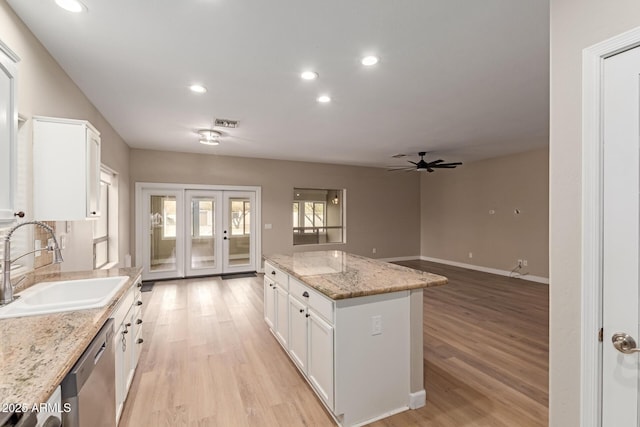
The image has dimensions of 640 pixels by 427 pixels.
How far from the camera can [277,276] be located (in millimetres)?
3021

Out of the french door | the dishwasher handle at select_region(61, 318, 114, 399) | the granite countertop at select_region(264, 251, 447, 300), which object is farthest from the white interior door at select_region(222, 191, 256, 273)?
the dishwasher handle at select_region(61, 318, 114, 399)

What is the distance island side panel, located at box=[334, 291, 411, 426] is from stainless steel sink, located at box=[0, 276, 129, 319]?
56.4 inches

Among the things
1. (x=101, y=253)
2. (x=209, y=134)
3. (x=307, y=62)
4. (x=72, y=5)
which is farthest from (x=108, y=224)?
(x=307, y=62)

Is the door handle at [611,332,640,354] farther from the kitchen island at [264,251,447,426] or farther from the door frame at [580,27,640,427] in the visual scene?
the kitchen island at [264,251,447,426]

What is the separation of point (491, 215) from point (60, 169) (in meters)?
7.42

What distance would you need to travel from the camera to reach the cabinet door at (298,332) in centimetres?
237

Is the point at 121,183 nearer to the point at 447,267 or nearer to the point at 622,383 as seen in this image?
the point at 622,383

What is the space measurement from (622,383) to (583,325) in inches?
8.1

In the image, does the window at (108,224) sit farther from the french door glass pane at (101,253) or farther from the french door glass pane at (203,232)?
the french door glass pane at (203,232)

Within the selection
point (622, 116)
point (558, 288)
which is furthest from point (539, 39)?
point (558, 288)

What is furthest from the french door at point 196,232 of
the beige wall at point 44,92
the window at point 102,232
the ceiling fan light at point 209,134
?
the beige wall at point 44,92

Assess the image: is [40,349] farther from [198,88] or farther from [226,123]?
[226,123]

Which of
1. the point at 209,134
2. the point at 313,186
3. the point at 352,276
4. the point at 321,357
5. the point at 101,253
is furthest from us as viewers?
the point at 313,186

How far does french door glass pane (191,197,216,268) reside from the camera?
6.38m
